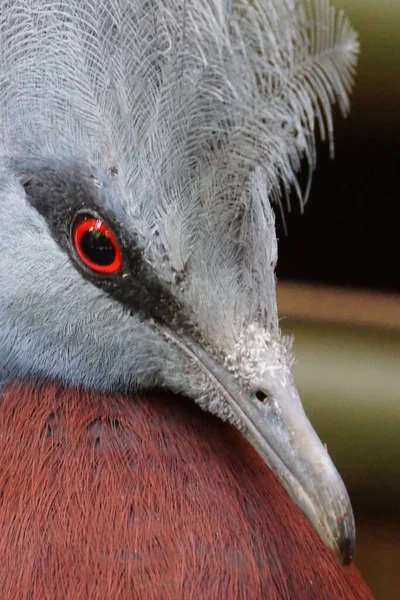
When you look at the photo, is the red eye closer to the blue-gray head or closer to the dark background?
the blue-gray head

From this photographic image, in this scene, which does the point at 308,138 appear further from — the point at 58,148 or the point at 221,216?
the point at 58,148

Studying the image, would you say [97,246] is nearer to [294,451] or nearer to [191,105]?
[191,105]

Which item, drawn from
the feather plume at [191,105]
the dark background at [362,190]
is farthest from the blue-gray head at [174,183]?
the dark background at [362,190]

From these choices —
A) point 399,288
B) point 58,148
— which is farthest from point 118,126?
point 399,288

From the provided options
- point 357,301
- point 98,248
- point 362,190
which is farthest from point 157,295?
point 357,301

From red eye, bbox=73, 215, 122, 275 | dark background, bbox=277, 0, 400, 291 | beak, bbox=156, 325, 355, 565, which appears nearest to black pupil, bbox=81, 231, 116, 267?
red eye, bbox=73, 215, 122, 275
